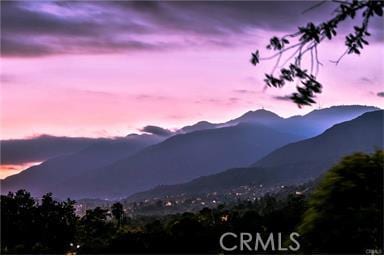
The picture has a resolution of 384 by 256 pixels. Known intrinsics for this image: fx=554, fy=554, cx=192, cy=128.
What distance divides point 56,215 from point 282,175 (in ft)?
338

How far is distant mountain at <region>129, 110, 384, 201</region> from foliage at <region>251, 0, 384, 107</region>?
60.2 meters

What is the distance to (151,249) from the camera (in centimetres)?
739

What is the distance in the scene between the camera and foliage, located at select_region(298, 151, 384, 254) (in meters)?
5.25

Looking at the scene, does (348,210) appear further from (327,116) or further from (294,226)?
(327,116)

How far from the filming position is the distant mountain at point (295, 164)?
77.3 metres

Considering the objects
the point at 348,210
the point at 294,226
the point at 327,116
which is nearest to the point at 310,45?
the point at 348,210

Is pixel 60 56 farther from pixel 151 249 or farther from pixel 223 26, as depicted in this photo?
pixel 151 249

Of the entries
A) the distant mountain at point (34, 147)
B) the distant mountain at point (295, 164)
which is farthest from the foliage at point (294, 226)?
the distant mountain at point (295, 164)

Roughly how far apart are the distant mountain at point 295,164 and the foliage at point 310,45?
2370 inches

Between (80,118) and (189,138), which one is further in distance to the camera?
(189,138)

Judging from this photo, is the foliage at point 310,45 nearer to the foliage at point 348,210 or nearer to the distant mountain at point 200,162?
the foliage at point 348,210

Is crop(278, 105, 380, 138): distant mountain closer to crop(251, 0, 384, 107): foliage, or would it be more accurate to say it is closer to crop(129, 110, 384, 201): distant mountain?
crop(129, 110, 384, 201): distant mountain

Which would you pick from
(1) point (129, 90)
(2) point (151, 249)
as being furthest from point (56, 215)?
(2) point (151, 249)

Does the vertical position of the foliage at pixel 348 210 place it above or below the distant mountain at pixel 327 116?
below
